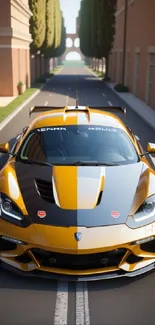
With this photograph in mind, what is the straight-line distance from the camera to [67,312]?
158 inches

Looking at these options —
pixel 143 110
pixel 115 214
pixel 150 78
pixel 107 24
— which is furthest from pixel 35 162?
pixel 107 24

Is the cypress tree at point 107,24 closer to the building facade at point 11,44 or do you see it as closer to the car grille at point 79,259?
the building facade at point 11,44

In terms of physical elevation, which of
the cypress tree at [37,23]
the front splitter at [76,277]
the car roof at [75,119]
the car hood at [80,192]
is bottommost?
the front splitter at [76,277]

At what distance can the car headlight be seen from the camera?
4305 mm

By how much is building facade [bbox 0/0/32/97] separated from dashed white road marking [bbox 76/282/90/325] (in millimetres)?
23570

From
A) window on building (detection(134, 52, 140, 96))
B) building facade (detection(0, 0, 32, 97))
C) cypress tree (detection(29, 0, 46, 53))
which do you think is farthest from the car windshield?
cypress tree (detection(29, 0, 46, 53))

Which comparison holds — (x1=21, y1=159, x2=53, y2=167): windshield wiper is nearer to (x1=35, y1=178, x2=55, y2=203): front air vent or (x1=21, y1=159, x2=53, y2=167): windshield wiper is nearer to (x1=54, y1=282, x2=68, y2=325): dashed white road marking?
(x1=35, y1=178, x2=55, y2=203): front air vent

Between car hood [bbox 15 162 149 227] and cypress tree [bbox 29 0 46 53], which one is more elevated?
cypress tree [bbox 29 0 46 53]

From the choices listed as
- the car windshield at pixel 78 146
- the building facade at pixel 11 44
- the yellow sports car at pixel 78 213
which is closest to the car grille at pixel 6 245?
the yellow sports car at pixel 78 213

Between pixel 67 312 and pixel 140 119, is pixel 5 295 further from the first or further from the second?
pixel 140 119

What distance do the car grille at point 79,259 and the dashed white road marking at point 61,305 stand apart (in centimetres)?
36

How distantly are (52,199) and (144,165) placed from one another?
5.36 feet

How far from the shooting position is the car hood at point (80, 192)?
4.28 meters

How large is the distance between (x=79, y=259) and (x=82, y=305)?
1.69ft
